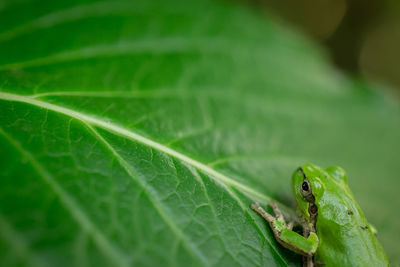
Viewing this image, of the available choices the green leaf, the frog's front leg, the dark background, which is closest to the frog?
the frog's front leg

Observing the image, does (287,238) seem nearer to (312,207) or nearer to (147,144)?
(312,207)

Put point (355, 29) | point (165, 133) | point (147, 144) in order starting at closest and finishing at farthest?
point (147, 144), point (165, 133), point (355, 29)

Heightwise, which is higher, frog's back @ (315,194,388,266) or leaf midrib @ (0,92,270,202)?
leaf midrib @ (0,92,270,202)

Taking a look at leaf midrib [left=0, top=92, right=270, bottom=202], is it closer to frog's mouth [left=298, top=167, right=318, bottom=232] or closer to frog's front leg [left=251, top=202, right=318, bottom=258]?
→ frog's front leg [left=251, top=202, right=318, bottom=258]

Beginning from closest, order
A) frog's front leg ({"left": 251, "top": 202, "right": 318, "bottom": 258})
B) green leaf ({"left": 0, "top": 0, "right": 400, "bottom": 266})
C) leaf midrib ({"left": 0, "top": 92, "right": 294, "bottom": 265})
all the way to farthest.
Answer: green leaf ({"left": 0, "top": 0, "right": 400, "bottom": 266}) → leaf midrib ({"left": 0, "top": 92, "right": 294, "bottom": 265}) → frog's front leg ({"left": 251, "top": 202, "right": 318, "bottom": 258})

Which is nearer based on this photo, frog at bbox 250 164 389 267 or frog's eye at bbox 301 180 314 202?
frog at bbox 250 164 389 267

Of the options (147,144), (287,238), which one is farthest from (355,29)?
(147,144)

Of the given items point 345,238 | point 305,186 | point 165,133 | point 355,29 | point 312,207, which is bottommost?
point 345,238
